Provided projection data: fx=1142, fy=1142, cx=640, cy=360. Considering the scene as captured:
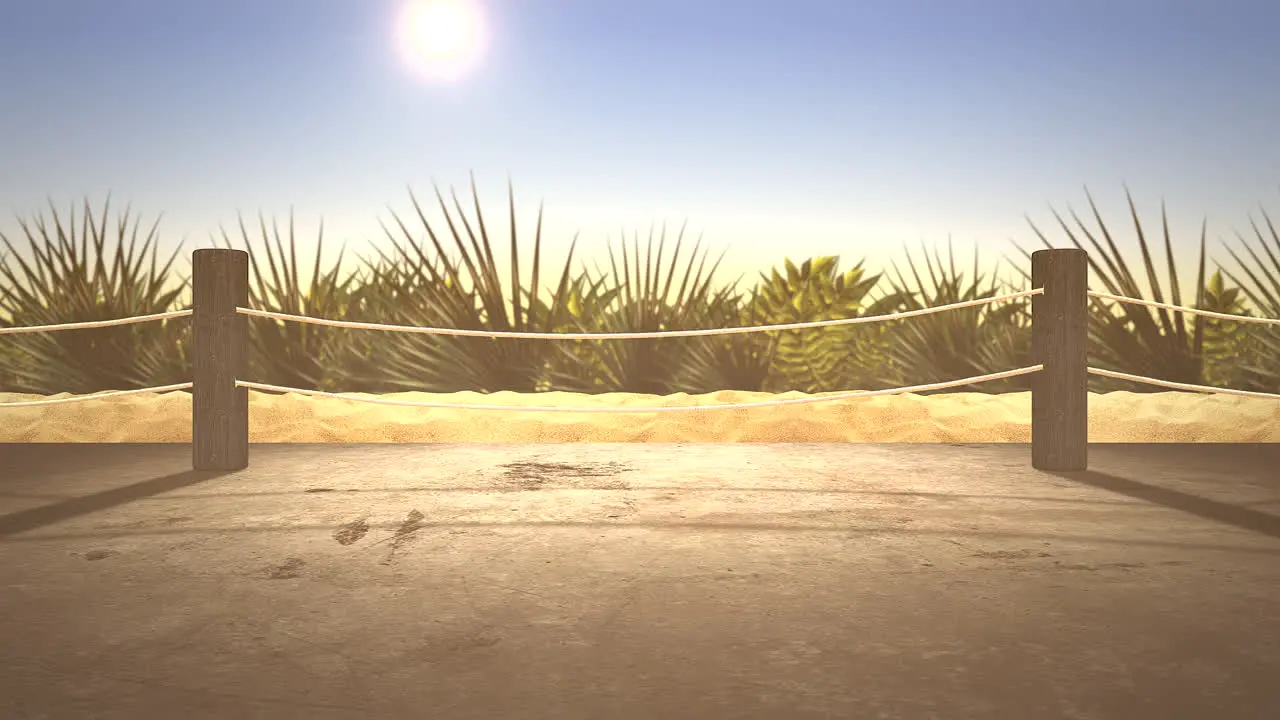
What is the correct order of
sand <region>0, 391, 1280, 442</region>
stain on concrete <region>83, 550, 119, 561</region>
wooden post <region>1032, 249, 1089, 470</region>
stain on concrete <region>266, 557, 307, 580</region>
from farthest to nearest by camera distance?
sand <region>0, 391, 1280, 442</region> < wooden post <region>1032, 249, 1089, 470</region> < stain on concrete <region>83, 550, 119, 561</region> < stain on concrete <region>266, 557, 307, 580</region>

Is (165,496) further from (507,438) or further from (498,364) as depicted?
(498,364)

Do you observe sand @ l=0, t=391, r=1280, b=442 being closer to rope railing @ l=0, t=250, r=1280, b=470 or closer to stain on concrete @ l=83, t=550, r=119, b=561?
rope railing @ l=0, t=250, r=1280, b=470

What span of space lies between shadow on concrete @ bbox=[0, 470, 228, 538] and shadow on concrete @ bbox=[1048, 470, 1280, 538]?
341cm

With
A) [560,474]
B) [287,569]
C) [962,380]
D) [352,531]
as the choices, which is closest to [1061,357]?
[962,380]

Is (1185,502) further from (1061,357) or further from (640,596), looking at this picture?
(640,596)

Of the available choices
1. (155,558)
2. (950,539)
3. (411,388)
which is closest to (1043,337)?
(950,539)

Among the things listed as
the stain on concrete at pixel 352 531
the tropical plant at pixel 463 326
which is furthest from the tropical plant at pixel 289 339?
the stain on concrete at pixel 352 531

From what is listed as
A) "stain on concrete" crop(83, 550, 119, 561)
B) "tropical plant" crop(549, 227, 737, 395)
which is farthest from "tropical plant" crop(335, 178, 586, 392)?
"stain on concrete" crop(83, 550, 119, 561)

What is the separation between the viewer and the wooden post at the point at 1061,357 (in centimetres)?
462

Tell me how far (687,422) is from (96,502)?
3891 mm

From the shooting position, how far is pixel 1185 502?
3855mm

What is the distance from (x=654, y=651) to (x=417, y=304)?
7.04 meters

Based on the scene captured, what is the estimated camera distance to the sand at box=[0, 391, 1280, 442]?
6961 mm

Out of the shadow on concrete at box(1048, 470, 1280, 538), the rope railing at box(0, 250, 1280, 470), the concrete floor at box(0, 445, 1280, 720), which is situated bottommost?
the concrete floor at box(0, 445, 1280, 720)
